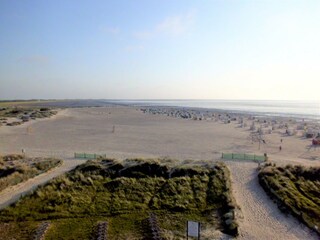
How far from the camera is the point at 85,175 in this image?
931 inches

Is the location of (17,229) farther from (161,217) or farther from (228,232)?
(228,232)

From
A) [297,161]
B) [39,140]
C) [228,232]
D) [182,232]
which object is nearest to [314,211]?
[228,232]

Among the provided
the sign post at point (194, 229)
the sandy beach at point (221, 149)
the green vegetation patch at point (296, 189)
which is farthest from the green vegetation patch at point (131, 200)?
the green vegetation patch at point (296, 189)

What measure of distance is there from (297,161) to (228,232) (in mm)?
17192

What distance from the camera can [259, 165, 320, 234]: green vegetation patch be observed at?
17.6 m

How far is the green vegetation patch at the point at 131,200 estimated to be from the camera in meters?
16.6

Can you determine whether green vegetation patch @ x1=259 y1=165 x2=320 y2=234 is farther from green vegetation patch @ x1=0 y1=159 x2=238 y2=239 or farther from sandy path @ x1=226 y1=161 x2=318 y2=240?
green vegetation patch @ x1=0 y1=159 x2=238 y2=239

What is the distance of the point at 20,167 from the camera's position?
2570 cm

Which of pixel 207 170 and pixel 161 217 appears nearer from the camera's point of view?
pixel 161 217

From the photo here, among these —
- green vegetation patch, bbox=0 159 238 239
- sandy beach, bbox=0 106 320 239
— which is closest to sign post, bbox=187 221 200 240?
green vegetation patch, bbox=0 159 238 239

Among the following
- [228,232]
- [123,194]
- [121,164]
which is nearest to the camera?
[228,232]

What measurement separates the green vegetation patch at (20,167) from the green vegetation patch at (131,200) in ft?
10.0

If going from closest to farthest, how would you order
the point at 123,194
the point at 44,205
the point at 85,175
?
the point at 44,205, the point at 123,194, the point at 85,175

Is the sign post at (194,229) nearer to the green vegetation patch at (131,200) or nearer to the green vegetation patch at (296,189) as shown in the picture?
the green vegetation patch at (131,200)
